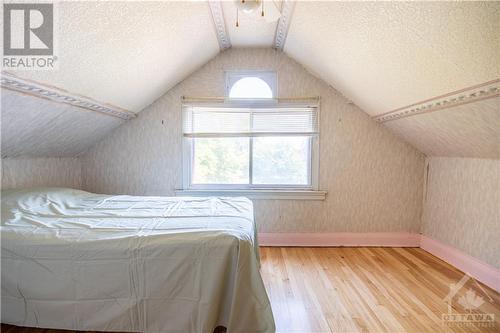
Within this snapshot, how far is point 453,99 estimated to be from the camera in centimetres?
180

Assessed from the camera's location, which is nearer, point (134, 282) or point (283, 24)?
point (134, 282)

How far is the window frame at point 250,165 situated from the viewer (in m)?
3.02

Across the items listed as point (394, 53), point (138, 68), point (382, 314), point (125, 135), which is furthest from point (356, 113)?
point (125, 135)

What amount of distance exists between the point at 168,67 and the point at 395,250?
3.33 meters

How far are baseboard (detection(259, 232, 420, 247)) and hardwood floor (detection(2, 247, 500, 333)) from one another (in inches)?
7.2

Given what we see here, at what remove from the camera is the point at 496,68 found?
138cm

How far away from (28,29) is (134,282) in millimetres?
1604

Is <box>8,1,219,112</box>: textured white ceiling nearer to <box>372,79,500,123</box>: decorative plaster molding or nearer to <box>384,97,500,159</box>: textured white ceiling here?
<box>372,79,500,123</box>: decorative plaster molding

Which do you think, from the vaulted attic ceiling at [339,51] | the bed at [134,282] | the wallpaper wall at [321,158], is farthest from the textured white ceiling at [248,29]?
the bed at [134,282]

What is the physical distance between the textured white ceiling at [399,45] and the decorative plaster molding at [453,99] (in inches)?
2.0

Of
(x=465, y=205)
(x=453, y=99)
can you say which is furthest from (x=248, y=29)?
(x=465, y=205)

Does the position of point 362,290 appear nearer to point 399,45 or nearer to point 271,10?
point 399,45

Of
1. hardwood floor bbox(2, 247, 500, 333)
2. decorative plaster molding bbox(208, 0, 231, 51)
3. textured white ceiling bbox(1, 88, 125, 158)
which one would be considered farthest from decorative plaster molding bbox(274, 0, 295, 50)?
hardwood floor bbox(2, 247, 500, 333)

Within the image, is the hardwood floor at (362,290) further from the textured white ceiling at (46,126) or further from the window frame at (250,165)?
the textured white ceiling at (46,126)
